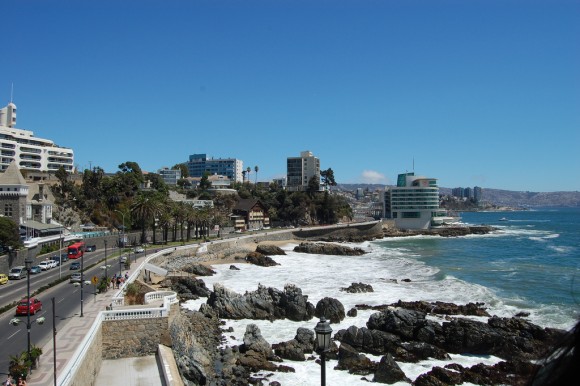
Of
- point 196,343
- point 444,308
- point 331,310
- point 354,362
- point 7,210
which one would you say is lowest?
point 354,362

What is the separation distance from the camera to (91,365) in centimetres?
1986

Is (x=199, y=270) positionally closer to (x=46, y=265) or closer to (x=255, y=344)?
(x=46, y=265)

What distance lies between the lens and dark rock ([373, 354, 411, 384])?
25.0 metres

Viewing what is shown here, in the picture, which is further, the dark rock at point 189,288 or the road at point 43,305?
the dark rock at point 189,288

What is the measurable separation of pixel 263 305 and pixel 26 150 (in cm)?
8235

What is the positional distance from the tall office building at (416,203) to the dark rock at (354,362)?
12142 cm

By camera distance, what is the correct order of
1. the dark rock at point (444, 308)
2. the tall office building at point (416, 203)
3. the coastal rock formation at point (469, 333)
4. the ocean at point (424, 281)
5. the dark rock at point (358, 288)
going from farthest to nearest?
the tall office building at point (416, 203)
the dark rock at point (358, 288)
the dark rock at point (444, 308)
the ocean at point (424, 281)
the coastal rock formation at point (469, 333)

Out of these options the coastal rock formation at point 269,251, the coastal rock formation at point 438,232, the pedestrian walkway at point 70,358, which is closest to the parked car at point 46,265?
the pedestrian walkway at point 70,358

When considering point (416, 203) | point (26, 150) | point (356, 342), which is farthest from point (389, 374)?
point (416, 203)

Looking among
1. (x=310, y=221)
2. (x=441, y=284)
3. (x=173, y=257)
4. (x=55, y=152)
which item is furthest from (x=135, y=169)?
(x=441, y=284)

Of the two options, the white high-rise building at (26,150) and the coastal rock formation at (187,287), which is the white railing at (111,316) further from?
the white high-rise building at (26,150)

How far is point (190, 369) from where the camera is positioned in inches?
944

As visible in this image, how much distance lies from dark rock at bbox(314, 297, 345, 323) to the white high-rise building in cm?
7697

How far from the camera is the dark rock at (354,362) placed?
87.2 ft
